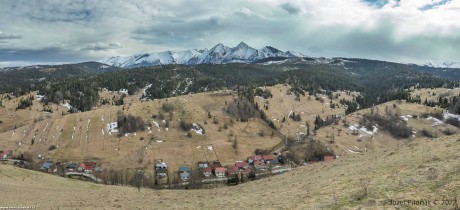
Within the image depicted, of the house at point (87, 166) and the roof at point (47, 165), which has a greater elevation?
the roof at point (47, 165)

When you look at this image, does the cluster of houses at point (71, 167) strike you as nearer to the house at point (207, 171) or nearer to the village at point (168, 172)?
the village at point (168, 172)

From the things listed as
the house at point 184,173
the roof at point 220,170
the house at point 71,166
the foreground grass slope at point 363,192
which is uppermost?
the foreground grass slope at point 363,192

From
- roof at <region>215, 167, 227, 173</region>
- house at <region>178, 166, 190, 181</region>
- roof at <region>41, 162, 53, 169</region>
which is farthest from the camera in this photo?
roof at <region>215, 167, 227, 173</region>

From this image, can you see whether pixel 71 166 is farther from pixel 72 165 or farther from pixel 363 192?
pixel 363 192

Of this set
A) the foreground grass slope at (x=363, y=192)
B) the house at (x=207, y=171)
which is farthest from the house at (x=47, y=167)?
the foreground grass slope at (x=363, y=192)

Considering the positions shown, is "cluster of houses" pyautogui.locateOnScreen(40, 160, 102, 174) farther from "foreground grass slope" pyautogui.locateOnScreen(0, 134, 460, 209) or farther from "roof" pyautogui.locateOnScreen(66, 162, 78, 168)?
"foreground grass slope" pyautogui.locateOnScreen(0, 134, 460, 209)

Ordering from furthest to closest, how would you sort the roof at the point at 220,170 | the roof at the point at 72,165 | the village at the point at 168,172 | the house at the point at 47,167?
the roof at the point at 72,165 < the roof at the point at 220,170 < the house at the point at 47,167 < the village at the point at 168,172

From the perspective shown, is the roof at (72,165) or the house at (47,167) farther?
the roof at (72,165)

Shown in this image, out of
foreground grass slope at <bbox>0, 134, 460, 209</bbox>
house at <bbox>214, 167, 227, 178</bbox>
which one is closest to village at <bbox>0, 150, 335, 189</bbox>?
house at <bbox>214, 167, 227, 178</bbox>

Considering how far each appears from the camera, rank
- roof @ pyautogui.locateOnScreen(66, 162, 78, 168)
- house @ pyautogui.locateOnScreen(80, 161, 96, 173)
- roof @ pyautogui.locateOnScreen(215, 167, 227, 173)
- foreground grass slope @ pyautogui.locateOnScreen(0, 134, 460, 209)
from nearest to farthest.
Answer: foreground grass slope @ pyautogui.locateOnScreen(0, 134, 460, 209) < house @ pyautogui.locateOnScreen(80, 161, 96, 173) < roof @ pyautogui.locateOnScreen(215, 167, 227, 173) < roof @ pyautogui.locateOnScreen(66, 162, 78, 168)

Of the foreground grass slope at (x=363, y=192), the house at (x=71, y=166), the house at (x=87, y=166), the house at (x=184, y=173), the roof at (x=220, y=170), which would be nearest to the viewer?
the foreground grass slope at (x=363, y=192)

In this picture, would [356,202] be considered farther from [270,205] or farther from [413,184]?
[270,205]

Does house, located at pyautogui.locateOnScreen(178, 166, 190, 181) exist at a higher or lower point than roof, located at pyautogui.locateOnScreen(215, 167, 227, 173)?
lower

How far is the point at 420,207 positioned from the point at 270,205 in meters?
14.1
